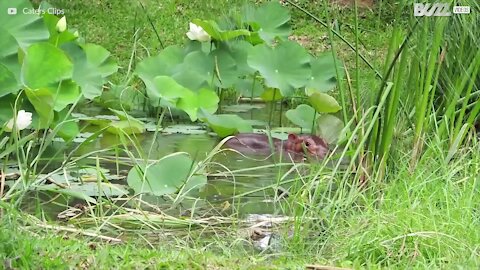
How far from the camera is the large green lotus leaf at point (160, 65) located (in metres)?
4.93

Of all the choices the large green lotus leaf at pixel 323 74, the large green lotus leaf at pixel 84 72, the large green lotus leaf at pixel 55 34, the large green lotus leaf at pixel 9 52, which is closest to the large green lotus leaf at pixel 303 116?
the large green lotus leaf at pixel 323 74

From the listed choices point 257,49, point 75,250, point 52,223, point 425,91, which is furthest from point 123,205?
point 257,49

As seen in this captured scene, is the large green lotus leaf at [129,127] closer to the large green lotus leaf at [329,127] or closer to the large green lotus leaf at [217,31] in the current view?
the large green lotus leaf at [217,31]

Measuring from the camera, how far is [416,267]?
2.75 m

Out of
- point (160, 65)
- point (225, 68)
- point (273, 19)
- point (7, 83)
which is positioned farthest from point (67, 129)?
point (273, 19)

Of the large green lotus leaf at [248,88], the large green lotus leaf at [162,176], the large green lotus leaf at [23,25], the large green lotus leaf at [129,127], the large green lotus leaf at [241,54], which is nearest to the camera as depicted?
the large green lotus leaf at [162,176]

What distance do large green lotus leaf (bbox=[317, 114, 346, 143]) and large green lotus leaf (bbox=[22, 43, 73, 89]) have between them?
134 centimetres

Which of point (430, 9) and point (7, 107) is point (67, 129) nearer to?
point (7, 107)

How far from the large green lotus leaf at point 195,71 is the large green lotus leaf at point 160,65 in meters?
0.07

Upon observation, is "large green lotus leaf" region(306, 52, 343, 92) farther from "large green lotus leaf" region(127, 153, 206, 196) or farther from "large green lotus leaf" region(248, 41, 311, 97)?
"large green lotus leaf" region(127, 153, 206, 196)

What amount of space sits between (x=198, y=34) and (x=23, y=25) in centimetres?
111

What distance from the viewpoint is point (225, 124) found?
183 inches

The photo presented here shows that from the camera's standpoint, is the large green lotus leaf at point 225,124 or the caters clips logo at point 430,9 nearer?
the caters clips logo at point 430,9

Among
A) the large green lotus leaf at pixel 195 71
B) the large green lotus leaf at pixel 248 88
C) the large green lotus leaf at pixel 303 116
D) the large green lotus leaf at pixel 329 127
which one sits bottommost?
the large green lotus leaf at pixel 248 88
